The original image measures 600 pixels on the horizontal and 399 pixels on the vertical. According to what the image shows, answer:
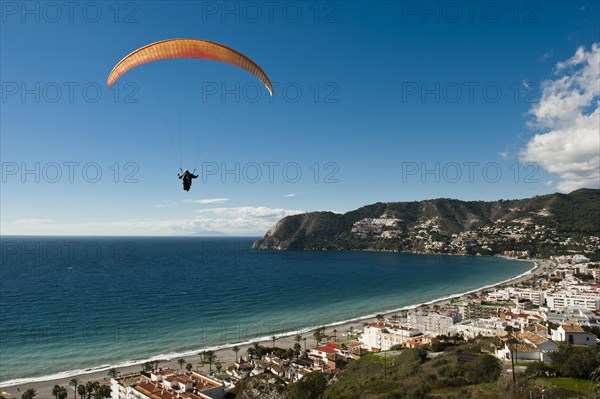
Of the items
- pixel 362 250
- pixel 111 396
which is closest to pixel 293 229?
pixel 362 250

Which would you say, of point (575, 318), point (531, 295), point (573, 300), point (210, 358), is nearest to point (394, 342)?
point (210, 358)

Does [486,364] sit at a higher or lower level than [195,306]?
higher

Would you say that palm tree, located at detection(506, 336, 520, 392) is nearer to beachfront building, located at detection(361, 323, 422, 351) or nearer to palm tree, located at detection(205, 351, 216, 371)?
beachfront building, located at detection(361, 323, 422, 351)

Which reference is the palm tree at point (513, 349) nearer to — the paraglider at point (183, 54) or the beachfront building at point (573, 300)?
the paraglider at point (183, 54)

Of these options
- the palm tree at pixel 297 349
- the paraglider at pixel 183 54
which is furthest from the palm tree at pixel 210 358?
the paraglider at pixel 183 54

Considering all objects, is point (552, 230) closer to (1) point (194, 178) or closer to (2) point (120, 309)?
(2) point (120, 309)
